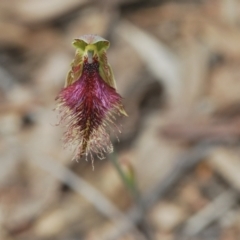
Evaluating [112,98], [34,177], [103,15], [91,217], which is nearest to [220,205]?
[91,217]

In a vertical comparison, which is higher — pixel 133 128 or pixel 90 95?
pixel 133 128

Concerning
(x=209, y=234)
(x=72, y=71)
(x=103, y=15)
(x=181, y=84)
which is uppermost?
(x=103, y=15)

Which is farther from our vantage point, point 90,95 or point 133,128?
point 133,128

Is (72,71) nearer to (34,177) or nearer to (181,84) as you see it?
(34,177)

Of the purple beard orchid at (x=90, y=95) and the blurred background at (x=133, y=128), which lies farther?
the blurred background at (x=133, y=128)
